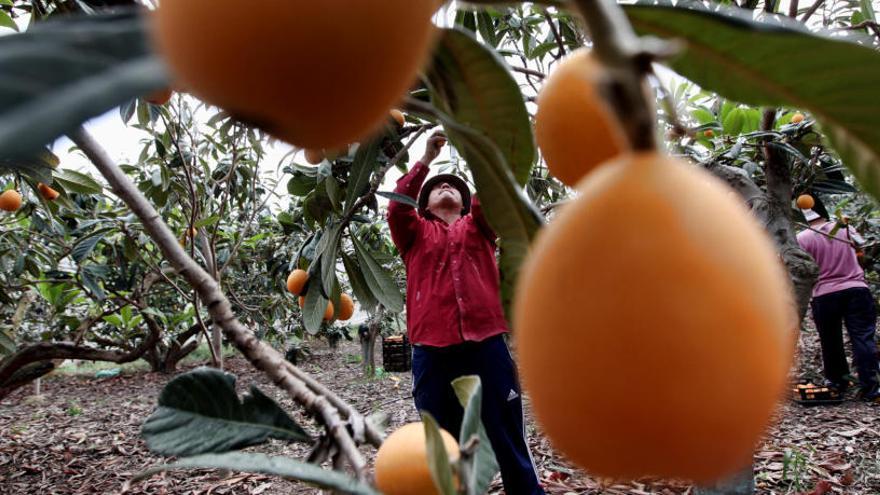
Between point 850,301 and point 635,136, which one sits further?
point 850,301

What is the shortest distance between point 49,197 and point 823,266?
4.65m

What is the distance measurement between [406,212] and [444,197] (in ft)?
1.20

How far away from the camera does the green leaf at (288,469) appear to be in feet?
1.50

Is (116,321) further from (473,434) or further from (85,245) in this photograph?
(473,434)

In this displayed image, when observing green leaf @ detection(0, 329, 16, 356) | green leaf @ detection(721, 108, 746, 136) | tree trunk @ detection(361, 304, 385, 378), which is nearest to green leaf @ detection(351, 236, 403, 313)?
green leaf @ detection(721, 108, 746, 136)

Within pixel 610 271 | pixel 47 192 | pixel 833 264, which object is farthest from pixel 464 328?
pixel 833 264

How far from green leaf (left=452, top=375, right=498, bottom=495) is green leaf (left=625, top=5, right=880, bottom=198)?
1.20 feet

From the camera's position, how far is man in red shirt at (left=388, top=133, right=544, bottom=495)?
2.85m

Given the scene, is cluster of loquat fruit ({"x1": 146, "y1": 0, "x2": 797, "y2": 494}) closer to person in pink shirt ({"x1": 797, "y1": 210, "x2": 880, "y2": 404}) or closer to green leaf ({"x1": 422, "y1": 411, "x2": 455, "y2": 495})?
green leaf ({"x1": 422, "y1": 411, "x2": 455, "y2": 495})

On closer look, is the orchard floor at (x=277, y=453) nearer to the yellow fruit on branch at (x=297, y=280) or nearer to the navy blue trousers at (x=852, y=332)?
the navy blue trousers at (x=852, y=332)

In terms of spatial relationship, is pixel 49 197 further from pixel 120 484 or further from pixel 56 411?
pixel 56 411

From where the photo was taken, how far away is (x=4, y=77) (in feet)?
0.68

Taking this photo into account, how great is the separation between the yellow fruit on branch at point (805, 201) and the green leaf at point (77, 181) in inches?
112

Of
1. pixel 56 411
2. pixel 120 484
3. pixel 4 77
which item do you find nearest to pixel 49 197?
pixel 120 484
